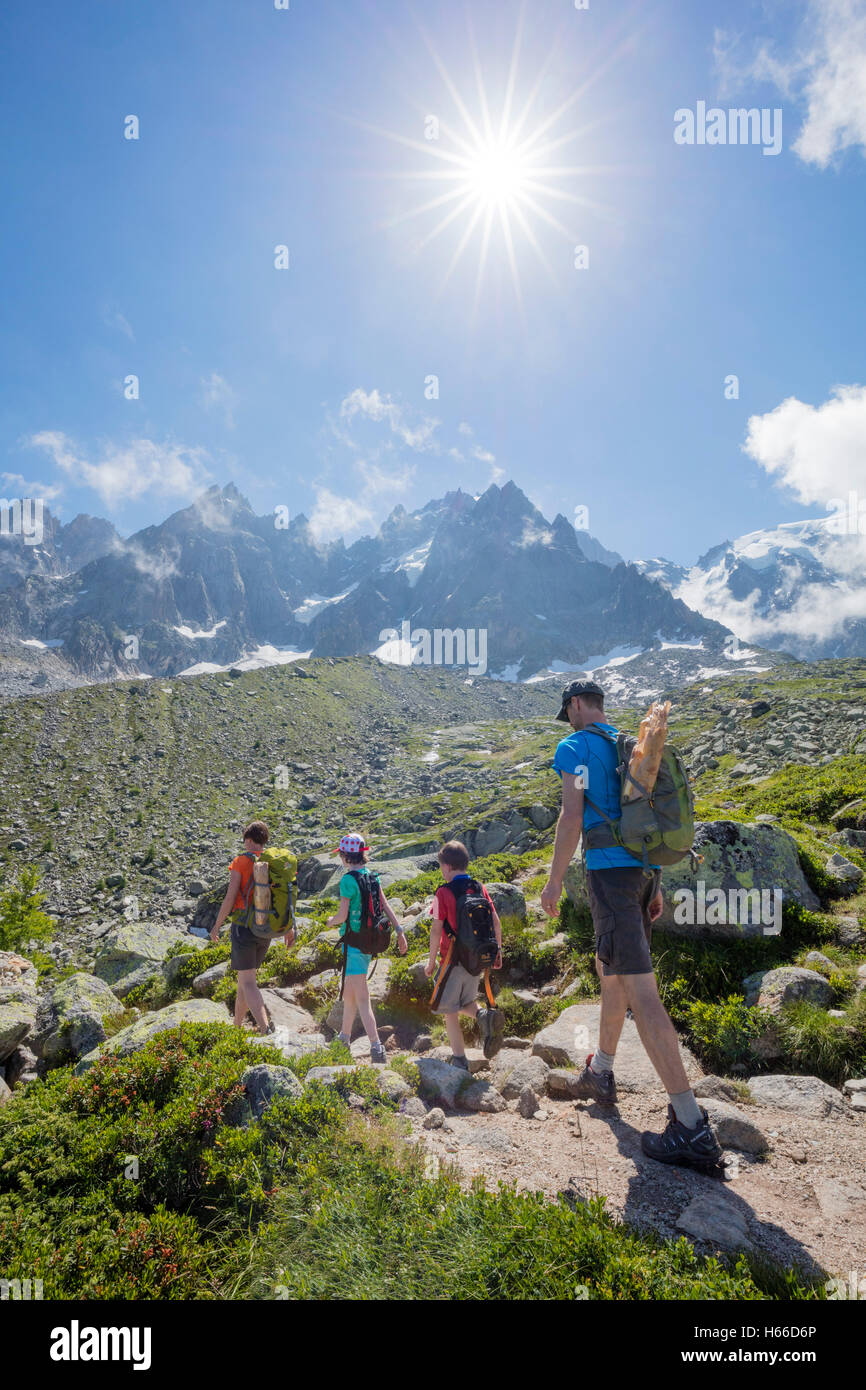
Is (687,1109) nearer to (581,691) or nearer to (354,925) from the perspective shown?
(581,691)

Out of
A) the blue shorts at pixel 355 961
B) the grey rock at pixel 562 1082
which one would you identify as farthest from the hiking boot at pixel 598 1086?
the blue shorts at pixel 355 961

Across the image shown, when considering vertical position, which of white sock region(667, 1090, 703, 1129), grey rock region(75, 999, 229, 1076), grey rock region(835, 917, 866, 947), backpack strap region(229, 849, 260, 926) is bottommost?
grey rock region(75, 999, 229, 1076)

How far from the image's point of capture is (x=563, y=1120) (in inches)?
230

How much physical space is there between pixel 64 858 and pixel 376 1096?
57.4 metres

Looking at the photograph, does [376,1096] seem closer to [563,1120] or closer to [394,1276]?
[563,1120]

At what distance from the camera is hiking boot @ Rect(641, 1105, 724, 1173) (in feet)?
15.3

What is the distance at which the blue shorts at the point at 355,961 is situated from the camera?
27.3 ft

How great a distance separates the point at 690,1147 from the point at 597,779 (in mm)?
3034

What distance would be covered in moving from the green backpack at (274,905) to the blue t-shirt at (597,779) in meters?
5.07

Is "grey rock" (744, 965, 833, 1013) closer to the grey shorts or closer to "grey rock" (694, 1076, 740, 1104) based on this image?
"grey rock" (694, 1076, 740, 1104)

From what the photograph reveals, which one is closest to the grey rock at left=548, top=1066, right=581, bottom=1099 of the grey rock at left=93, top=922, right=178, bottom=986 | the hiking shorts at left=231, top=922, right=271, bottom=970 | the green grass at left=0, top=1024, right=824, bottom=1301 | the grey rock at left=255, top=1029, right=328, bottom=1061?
the green grass at left=0, top=1024, right=824, bottom=1301

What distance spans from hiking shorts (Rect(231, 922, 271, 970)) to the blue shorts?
4.54 ft

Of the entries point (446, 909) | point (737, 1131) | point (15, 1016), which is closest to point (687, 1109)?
point (737, 1131)

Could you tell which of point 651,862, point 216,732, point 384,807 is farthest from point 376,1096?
point 216,732
